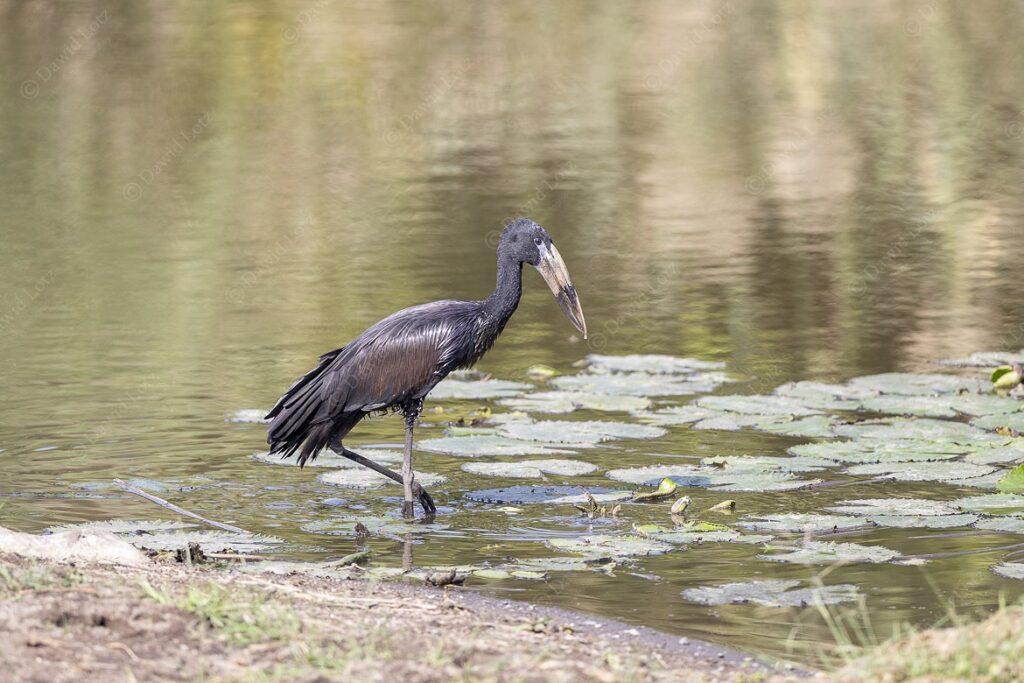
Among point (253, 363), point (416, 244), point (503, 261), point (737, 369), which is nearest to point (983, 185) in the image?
point (416, 244)

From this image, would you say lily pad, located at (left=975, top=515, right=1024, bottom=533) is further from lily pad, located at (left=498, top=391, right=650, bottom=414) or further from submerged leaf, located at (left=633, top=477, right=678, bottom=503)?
lily pad, located at (left=498, top=391, right=650, bottom=414)

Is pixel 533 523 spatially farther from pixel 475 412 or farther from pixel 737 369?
pixel 737 369

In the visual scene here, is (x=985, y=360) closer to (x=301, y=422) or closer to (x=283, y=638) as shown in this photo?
(x=301, y=422)

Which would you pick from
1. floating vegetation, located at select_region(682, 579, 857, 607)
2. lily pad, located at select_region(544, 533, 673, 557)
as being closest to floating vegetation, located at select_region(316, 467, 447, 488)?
lily pad, located at select_region(544, 533, 673, 557)

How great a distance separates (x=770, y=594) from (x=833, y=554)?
67 centimetres

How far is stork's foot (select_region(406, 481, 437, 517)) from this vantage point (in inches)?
318

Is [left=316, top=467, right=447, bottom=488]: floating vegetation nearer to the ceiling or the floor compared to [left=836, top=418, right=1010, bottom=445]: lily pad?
nearer to the ceiling

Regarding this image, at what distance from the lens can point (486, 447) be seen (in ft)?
30.3

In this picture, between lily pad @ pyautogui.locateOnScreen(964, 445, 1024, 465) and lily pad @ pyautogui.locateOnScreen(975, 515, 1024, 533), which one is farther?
lily pad @ pyautogui.locateOnScreen(964, 445, 1024, 465)

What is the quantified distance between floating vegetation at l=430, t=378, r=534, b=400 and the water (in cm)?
52

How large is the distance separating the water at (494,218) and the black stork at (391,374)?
397mm

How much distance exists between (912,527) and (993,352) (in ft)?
14.4

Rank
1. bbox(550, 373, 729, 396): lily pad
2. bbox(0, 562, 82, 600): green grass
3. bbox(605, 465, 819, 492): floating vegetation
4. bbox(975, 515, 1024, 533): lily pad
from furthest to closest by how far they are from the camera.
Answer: bbox(550, 373, 729, 396): lily pad < bbox(605, 465, 819, 492): floating vegetation < bbox(975, 515, 1024, 533): lily pad < bbox(0, 562, 82, 600): green grass

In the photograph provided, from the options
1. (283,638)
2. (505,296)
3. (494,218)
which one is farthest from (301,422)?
(494,218)
